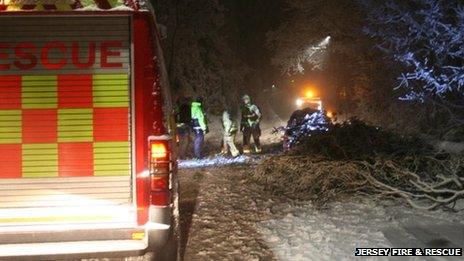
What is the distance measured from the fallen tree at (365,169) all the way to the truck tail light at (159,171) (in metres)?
4.05

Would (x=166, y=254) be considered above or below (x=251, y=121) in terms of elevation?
below

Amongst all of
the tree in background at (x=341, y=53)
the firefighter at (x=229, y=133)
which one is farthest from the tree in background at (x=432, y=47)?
the tree in background at (x=341, y=53)

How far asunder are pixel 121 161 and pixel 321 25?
20.4 m

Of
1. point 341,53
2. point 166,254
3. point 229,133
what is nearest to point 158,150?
point 166,254

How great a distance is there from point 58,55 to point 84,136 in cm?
68

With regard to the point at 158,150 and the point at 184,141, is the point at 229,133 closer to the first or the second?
the point at 184,141

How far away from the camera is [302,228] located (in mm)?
6652

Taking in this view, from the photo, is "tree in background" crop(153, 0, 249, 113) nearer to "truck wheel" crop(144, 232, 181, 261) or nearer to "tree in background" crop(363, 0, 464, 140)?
"tree in background" crop(363, 0, 464, 140)

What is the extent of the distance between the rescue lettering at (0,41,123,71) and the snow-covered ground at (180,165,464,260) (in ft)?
7.95

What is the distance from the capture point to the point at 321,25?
23.6 metres

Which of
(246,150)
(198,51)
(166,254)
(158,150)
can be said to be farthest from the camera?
(198,51)

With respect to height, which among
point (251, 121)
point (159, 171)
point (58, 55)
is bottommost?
point (159, 171)

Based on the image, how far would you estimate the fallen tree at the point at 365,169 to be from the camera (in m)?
7.59

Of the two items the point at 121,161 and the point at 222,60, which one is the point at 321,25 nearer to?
the point at 222,60
